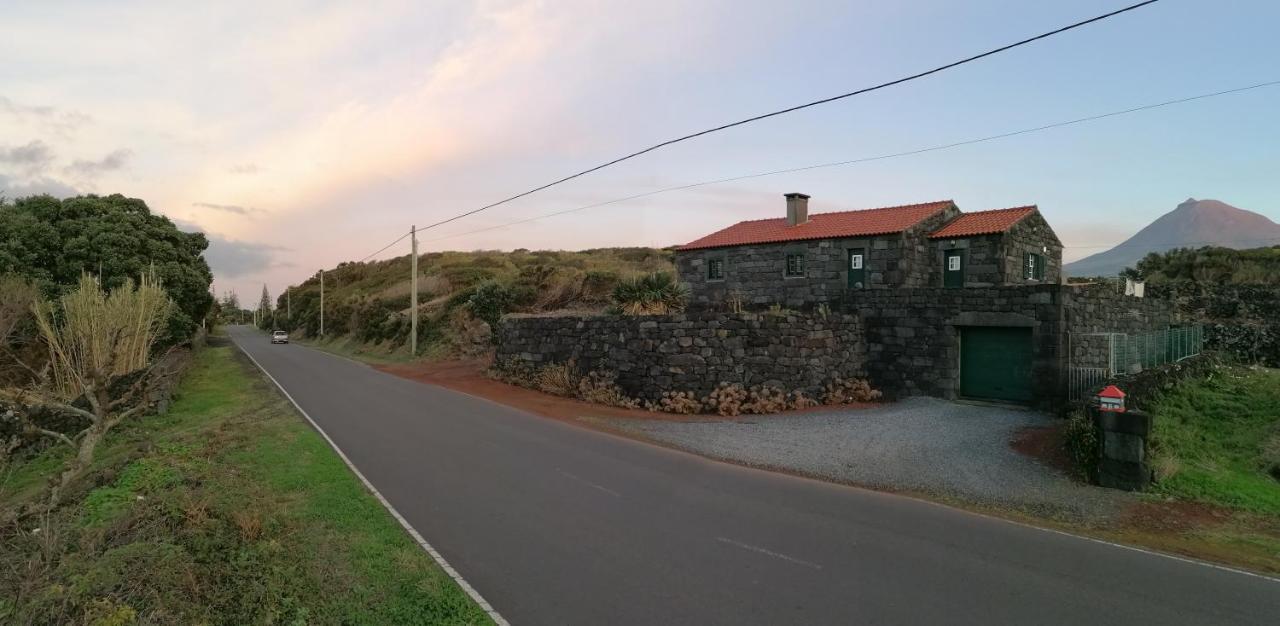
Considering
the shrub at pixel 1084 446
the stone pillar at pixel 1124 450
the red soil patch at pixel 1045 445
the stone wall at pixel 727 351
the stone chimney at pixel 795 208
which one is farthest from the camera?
the stone chimney at pixel 795 208

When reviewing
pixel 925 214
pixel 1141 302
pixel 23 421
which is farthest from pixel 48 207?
pixel 1141 302

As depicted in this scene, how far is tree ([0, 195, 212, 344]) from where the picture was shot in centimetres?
2194

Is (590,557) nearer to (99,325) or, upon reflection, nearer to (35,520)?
(35,520)

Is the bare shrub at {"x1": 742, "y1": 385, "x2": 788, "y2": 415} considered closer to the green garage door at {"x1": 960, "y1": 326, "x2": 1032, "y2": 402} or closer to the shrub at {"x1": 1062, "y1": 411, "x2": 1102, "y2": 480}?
the green garage door at {"x1": 960, "y1": 326, "x2": 1032, "y2": 402}

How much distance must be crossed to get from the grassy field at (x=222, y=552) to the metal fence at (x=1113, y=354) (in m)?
13.6

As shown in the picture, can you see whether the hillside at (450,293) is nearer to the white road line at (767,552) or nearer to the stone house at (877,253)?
the stone house at (877,253)

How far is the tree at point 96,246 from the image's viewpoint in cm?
2194

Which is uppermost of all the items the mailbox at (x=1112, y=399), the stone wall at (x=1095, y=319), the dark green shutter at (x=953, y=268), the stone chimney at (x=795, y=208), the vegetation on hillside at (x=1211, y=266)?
the stone chimney at (x=795, y=208)

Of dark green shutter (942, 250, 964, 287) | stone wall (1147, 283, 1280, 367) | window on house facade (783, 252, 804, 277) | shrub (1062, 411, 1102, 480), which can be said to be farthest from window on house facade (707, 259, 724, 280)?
shrub (1062, 411, 1102, 480)

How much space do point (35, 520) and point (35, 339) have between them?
37.8 feet

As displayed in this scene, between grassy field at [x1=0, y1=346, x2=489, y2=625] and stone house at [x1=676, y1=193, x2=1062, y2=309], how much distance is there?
612 inches

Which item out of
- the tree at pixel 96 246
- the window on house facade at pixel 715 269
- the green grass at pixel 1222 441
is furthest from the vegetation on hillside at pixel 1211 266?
the tree at pixel 96 246

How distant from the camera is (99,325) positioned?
15.2 m

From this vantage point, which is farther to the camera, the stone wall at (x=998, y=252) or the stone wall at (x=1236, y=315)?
the stone wall at (x=1236, y=315)
